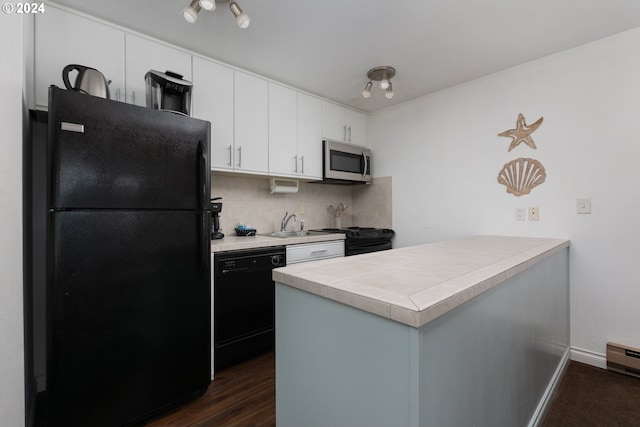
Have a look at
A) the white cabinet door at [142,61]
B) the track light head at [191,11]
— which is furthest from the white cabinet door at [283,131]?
the track light head at [191,11]

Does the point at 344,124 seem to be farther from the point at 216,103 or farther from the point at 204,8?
the point at 204,8

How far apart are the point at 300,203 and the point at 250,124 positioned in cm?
104

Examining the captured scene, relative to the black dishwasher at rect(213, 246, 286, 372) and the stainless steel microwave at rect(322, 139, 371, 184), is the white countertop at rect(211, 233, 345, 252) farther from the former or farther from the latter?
the stainless steel microwave at rect(322, 139, 371, 184)

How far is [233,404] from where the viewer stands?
5.39 feet

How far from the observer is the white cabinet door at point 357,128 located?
326 cm

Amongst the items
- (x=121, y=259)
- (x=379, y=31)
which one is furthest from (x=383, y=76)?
(x=121, y=259)

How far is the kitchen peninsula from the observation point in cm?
72

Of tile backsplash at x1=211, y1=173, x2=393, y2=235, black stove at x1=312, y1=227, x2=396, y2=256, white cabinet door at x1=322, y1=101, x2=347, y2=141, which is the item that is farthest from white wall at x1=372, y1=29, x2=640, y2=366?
white cabinet door at x1=322, y1=101, x2=347, y2=141

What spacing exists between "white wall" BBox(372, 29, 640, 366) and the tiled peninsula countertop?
1.10 m

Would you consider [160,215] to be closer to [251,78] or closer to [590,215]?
[251,78]

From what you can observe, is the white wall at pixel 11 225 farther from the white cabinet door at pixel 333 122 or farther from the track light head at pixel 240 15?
the white cabinet door at pixel 333 122

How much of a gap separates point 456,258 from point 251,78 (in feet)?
6.99

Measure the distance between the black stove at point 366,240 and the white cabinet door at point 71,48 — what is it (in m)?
2.10

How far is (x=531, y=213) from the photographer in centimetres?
231
